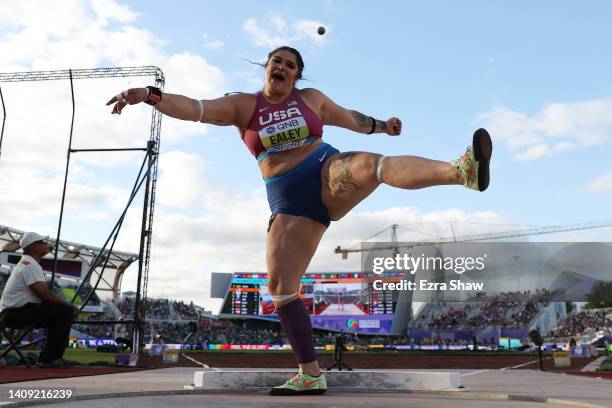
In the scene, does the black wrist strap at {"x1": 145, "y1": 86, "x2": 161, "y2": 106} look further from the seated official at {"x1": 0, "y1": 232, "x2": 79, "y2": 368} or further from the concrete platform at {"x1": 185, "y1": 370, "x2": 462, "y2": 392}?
the seated official at {"x1": 0, "y1": 232, "x2": 79, "y2": 368}

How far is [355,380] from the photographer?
14.4 feet

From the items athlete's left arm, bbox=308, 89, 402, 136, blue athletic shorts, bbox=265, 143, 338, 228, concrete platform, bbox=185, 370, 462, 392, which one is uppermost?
athlete's left arm, bbox=308, 89, 402, 136

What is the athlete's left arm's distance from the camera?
4520 millimetres

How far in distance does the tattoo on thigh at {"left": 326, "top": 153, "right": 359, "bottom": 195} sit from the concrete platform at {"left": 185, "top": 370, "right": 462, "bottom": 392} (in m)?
1.45

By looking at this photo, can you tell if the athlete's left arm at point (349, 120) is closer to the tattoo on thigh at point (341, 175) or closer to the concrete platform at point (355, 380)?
the tattoo on thigh at point (341, 175)

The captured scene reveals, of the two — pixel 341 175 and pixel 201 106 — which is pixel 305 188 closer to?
pixel 341 175

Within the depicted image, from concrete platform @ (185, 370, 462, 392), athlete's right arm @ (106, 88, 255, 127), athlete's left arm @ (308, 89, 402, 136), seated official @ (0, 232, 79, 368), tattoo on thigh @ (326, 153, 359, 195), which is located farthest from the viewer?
seated official @ (0, 232, 79, 368)

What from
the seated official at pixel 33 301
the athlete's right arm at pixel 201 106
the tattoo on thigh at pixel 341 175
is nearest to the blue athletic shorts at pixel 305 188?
the tattoo on thigh at pixel 341 175

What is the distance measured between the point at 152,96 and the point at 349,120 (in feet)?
5.54

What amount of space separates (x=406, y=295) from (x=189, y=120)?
52309 mm

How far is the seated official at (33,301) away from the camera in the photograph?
600cm

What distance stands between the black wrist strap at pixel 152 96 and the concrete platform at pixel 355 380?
1.95 metres

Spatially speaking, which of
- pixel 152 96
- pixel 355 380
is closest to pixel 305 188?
pixel 152 96

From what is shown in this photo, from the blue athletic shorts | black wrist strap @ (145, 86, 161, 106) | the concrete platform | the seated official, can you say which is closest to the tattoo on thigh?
the blue athletic shorts
